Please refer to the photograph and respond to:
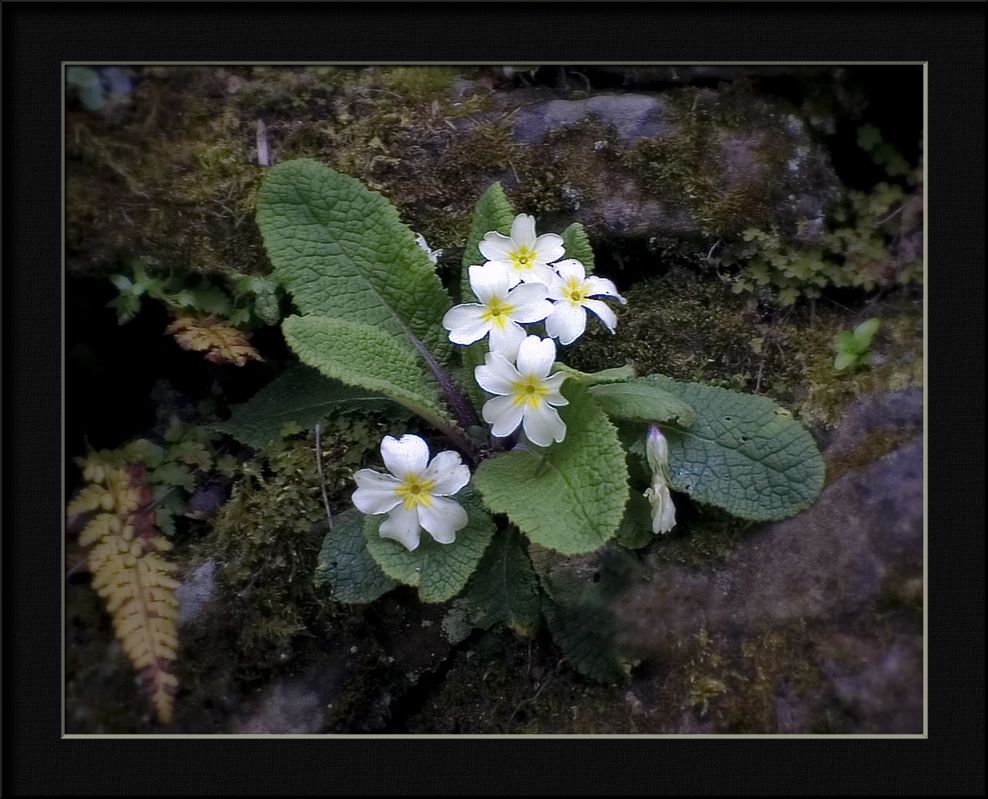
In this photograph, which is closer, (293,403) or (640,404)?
(640,404)

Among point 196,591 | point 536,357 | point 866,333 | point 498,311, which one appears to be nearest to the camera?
point 536,357

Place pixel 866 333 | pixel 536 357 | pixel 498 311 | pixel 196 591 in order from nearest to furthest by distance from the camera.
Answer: pixel 536 357 < pixel 498 311 < pixel 196 591 < pixel 866 333

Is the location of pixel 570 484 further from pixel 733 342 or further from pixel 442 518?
pixel 733 342

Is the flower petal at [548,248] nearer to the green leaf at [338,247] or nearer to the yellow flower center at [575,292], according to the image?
the yellow flower center at [575,292]

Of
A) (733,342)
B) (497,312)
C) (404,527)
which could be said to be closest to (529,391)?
(497,312)

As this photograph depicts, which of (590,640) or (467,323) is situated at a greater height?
(467,323)

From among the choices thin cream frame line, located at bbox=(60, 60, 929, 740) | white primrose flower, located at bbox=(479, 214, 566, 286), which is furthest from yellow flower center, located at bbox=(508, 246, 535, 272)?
thin cream frame line, located at bbox=(60, 60, 929, 740)

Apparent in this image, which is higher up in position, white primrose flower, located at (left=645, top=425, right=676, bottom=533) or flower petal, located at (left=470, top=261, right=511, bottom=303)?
flower petal, located at (left=470, top=261, right=511, bottom=303)

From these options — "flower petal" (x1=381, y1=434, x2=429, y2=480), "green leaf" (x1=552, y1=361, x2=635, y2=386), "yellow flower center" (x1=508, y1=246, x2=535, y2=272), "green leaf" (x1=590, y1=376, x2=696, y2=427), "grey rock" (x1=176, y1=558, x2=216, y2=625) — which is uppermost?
"yellow flower center" (x1=508, y1=246, x2=535, y2=272)

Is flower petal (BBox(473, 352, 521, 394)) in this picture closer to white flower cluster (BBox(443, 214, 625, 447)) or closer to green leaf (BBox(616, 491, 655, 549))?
white flower cluster (BBox(443, 214, 625, 447))
